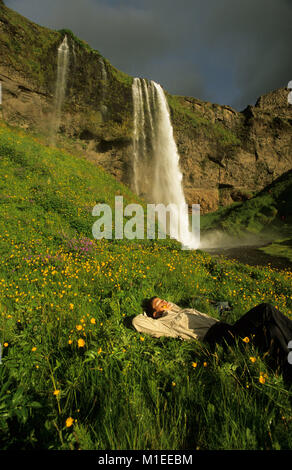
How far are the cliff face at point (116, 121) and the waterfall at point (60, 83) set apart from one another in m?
0.35

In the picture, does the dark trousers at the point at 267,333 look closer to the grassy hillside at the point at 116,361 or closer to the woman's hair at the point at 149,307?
the grassy hillside at the point at 116,361

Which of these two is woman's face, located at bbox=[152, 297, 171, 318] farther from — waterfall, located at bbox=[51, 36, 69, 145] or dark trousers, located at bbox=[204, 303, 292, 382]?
waterfall, located at bbox=[51, 36, 69, 145]

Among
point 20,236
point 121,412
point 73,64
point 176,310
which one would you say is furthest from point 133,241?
point 73,64

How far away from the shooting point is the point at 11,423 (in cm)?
151

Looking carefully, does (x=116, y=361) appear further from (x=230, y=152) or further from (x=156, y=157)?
(x=230, y=152)

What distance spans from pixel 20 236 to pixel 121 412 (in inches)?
228

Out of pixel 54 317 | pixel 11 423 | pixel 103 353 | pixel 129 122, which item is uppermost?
pixel 129 122

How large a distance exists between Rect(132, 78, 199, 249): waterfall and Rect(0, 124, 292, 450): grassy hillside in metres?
15.8

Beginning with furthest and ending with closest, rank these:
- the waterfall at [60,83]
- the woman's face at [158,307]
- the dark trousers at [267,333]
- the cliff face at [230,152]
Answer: the cliff face at [230,152]
the waterfall at [60,83]
the woman's face at [158,307]
the dark trousers at [267,333]

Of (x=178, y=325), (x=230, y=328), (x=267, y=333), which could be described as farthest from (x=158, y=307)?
(x=267, y=333)

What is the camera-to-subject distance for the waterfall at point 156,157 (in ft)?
71.4

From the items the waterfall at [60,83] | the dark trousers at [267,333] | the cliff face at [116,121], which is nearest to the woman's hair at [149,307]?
the dark trousers at [267,333]

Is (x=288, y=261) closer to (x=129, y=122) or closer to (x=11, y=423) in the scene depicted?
(x=11, y=423)

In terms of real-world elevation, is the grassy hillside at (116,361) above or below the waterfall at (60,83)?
below
